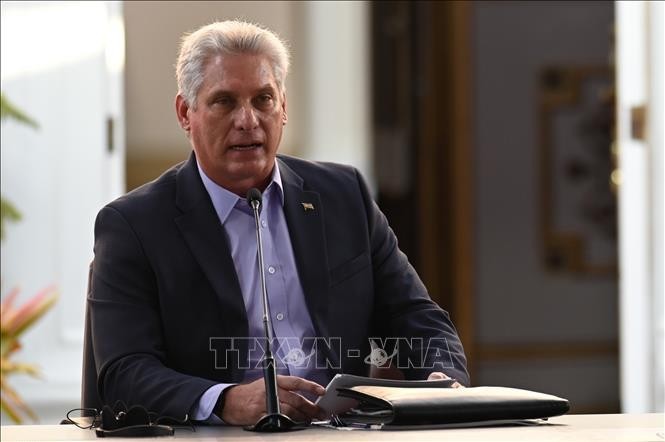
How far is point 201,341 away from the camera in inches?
89.1

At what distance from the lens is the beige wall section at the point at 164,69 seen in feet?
14.2

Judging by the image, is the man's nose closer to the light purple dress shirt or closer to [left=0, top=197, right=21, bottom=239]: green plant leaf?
the light purple dress shirt

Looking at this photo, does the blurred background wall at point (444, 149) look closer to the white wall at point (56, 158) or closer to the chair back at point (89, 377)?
the white wall at point (56, 158)

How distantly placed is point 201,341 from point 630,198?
2153 mm

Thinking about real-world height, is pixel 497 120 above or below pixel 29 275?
→ above

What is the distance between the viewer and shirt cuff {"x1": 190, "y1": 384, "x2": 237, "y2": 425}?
2055 mm

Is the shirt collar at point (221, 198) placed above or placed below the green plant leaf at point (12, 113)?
below

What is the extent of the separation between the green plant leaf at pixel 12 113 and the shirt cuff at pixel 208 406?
1.90m

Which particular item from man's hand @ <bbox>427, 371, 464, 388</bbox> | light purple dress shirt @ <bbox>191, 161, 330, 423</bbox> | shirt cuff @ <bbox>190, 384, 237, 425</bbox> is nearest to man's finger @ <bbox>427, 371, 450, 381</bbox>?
man's hand @ <bbox>427, 371, 464, 388</bbox>

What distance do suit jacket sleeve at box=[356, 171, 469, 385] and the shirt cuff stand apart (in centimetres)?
43

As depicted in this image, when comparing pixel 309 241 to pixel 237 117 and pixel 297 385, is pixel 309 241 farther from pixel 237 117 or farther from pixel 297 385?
pixel 297 385

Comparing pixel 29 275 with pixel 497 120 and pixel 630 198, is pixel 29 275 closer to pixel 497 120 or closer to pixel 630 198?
pixel 630 198

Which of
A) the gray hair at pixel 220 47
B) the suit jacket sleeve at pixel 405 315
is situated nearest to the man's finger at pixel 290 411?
the suit jacket sleeve at pixel 405 315

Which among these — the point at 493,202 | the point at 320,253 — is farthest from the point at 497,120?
the point at 320,253
